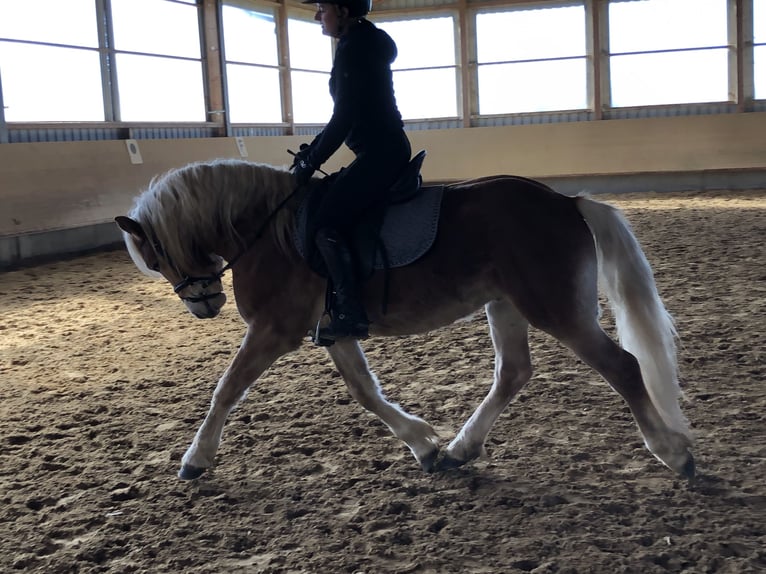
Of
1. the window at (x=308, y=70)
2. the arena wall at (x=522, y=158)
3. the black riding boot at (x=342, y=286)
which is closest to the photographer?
the black riding boot at (x=342, y=286)

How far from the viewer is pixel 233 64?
48.9 ft

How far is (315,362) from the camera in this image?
16.5 feet

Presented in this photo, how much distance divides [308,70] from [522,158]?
16.3ft

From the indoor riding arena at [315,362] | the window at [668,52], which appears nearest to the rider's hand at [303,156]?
the indoor riding arena at [315,362]

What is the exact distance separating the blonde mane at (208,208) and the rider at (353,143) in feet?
0.85

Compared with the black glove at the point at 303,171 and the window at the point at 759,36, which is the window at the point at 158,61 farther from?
the window at the point at 759,36

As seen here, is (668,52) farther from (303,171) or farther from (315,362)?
(303,171)

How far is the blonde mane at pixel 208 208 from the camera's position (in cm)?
325

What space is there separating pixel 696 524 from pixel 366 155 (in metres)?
1.77

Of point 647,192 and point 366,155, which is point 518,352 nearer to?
point 366,155

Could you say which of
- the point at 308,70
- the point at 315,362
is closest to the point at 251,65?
the point at 308,70

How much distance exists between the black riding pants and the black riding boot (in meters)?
0.06

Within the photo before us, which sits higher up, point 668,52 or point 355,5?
point 668,52

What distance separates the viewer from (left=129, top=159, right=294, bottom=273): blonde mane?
10.7 ft
